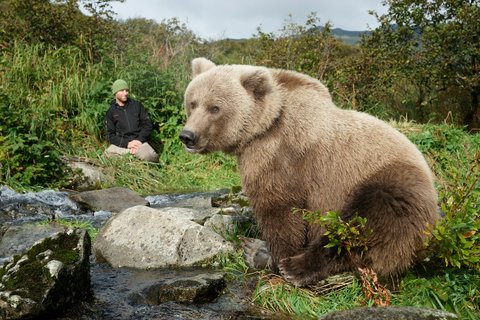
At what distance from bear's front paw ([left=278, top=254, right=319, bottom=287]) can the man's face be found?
7.74m

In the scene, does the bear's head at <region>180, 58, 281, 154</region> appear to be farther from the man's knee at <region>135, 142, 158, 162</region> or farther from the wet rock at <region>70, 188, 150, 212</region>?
the man's knee at <region>135, 142, 158, 162</region>

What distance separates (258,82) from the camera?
4355mm

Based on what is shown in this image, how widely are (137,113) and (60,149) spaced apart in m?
1.69

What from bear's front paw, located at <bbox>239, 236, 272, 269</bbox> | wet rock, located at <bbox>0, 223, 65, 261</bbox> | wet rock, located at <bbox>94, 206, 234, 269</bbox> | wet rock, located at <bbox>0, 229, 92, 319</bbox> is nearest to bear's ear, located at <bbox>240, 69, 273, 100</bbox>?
bear's front paw, located at <bbox>239, 236, 272, 269</bbox>

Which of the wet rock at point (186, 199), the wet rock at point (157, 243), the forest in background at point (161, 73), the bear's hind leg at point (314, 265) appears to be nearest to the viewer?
the bear's hind leg at point (314, 265)

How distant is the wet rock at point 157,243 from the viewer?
209 inches

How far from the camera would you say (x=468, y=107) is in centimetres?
1196

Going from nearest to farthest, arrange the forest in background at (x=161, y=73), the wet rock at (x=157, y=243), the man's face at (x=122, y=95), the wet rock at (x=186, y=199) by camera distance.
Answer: the wet rock at (x=157, y=243) → the wet rock at (x=186, y=199) → the forest in background at (x=161, y=73) → the man's face at (x=122, y=95)

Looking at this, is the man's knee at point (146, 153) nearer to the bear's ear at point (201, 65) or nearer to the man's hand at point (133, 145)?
the man's hand at point (133, 145)

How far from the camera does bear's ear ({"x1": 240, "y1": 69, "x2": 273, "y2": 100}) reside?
4344 mm

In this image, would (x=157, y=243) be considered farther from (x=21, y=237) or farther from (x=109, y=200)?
(x=109, y=200)

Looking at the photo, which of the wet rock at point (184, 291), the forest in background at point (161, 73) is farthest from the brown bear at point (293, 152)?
the forest in background at point (161, 73)

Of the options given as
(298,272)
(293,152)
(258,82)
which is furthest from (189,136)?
(298,272)

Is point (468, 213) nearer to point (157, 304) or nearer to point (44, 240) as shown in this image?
point (157, 304)
